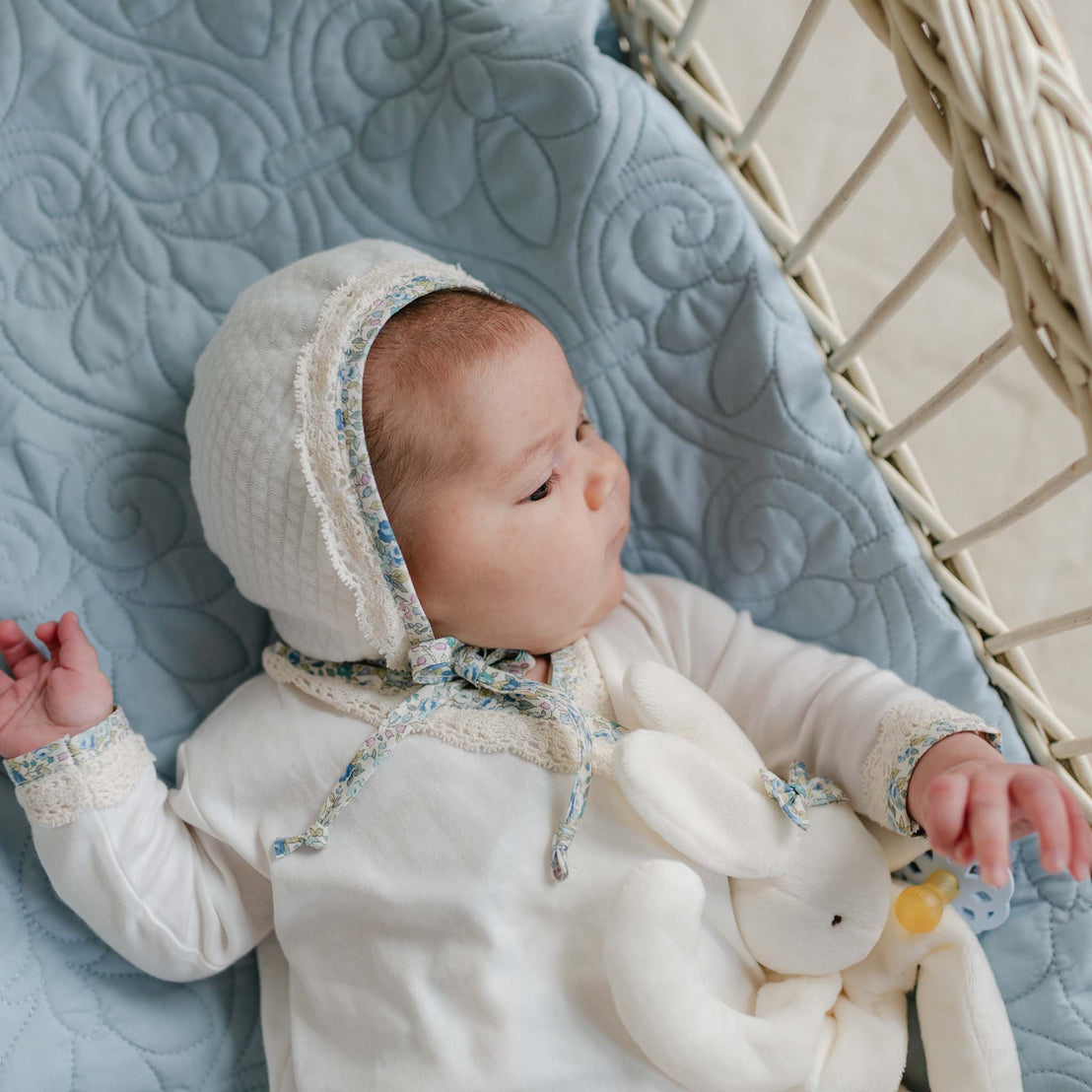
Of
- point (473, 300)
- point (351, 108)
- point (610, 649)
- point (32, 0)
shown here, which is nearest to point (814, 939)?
point (610, 649)

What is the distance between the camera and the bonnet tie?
92 cm

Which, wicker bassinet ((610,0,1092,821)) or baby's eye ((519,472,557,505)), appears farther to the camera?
baby's eye ((519,472,557,505))

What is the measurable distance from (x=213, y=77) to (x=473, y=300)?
465 millimetres

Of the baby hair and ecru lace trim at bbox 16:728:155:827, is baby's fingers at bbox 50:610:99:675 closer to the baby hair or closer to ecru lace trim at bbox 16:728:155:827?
ecru lace trim at bbox 16:728:155:827

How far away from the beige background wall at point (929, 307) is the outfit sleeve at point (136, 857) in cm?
93

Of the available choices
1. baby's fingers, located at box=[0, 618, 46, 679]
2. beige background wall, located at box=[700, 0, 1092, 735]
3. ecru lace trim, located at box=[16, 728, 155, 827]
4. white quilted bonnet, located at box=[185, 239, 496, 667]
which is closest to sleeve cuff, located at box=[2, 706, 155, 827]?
ecru lace trim, located at box=[16, 728, 155, 827]

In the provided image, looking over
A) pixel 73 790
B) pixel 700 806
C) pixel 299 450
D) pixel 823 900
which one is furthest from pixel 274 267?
pixel 823 900

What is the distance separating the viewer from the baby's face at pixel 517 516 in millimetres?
885

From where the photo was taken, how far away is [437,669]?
3.09 feet

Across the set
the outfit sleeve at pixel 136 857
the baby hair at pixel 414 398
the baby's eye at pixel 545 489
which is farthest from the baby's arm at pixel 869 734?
the outfit sleeve at pixel 136 857

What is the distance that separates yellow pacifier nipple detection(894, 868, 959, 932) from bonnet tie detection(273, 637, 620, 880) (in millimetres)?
281

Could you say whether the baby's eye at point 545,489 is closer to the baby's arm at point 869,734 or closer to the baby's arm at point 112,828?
the baby's arm at point 869,734

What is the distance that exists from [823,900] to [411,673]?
41 centimetres

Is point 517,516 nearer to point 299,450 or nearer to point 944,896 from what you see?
point 299,450
